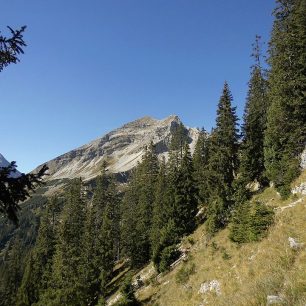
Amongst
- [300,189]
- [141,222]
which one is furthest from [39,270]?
[300,189]

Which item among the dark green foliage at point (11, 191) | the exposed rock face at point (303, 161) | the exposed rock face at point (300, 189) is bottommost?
the exposed rock face at point (300, 189)

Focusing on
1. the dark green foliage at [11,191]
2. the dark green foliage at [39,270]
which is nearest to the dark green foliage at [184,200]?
the dark green foliage at [39,270]

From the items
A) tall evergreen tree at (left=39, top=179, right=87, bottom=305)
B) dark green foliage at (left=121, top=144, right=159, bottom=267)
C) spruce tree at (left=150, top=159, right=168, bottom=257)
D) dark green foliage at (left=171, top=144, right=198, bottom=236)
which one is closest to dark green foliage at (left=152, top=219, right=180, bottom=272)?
spruce tree at (left=150, top=159, right=168, bottom=257)

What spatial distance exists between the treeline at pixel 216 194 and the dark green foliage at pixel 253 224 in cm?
8

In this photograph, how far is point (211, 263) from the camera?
31.0 metres

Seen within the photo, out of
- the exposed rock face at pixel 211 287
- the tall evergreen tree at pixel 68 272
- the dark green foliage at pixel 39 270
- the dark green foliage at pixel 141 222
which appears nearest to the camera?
the exposed rock face at pixel 211 287

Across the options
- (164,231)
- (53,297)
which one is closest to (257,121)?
(164,231)

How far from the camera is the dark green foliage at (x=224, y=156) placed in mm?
40656

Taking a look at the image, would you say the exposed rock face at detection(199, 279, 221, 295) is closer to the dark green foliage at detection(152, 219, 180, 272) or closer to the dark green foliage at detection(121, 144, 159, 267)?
the dark green foliage at detection(152, 219, 180, 272)

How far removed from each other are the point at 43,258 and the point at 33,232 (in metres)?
109

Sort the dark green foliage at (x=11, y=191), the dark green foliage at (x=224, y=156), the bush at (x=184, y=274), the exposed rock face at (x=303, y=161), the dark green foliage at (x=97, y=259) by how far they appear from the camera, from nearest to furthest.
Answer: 1. the dark green foliage at (x=11, y=191)
2. the exposed rock face at (x=303, y=161)
3. the bush at (x=184, y=274)
4. the dark green foliage at (x=224, y=156)
5. the dark green foliage at (x=97, y=259)

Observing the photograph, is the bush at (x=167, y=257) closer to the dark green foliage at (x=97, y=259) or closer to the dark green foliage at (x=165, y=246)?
the dark green foliage at (x=165, y=246)

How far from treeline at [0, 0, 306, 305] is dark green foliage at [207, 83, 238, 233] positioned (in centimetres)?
13

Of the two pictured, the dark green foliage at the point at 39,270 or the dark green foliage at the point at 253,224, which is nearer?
the dark green foliage at the point at 253,224
